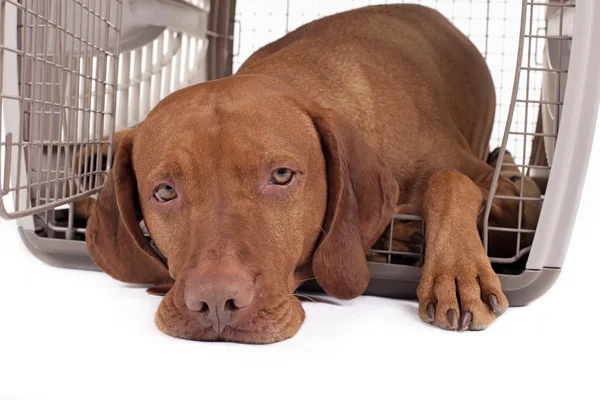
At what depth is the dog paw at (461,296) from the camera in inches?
96.7

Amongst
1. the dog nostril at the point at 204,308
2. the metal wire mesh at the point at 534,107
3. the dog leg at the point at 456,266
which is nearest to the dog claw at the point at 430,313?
the dog leg at the point at 456,266

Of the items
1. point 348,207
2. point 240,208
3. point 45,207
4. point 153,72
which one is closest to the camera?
point 240,208

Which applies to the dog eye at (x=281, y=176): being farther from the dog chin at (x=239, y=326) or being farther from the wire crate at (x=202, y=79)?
the wire crate at (x=202, y=79)

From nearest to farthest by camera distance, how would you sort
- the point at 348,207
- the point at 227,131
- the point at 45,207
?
the point at 227,131, the point at 348,207, the point at 45,207

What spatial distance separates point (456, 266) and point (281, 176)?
27.1 inches

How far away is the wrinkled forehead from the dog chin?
47cm

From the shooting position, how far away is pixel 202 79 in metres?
5.44

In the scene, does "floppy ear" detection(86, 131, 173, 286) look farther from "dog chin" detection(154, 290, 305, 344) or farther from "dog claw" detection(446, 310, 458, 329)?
"dog claw" detection(446, 310, 458, 329)

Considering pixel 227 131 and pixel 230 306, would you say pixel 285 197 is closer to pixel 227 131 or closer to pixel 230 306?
pixel 227 131

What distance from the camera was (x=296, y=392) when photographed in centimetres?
194

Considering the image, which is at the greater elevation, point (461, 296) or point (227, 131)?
point (227, 131)

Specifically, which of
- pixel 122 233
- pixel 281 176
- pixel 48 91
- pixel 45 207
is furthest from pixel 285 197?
pixel 48 91

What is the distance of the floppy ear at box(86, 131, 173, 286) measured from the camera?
280 centimetres

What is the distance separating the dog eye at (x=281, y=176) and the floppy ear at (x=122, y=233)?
2.06 feet
